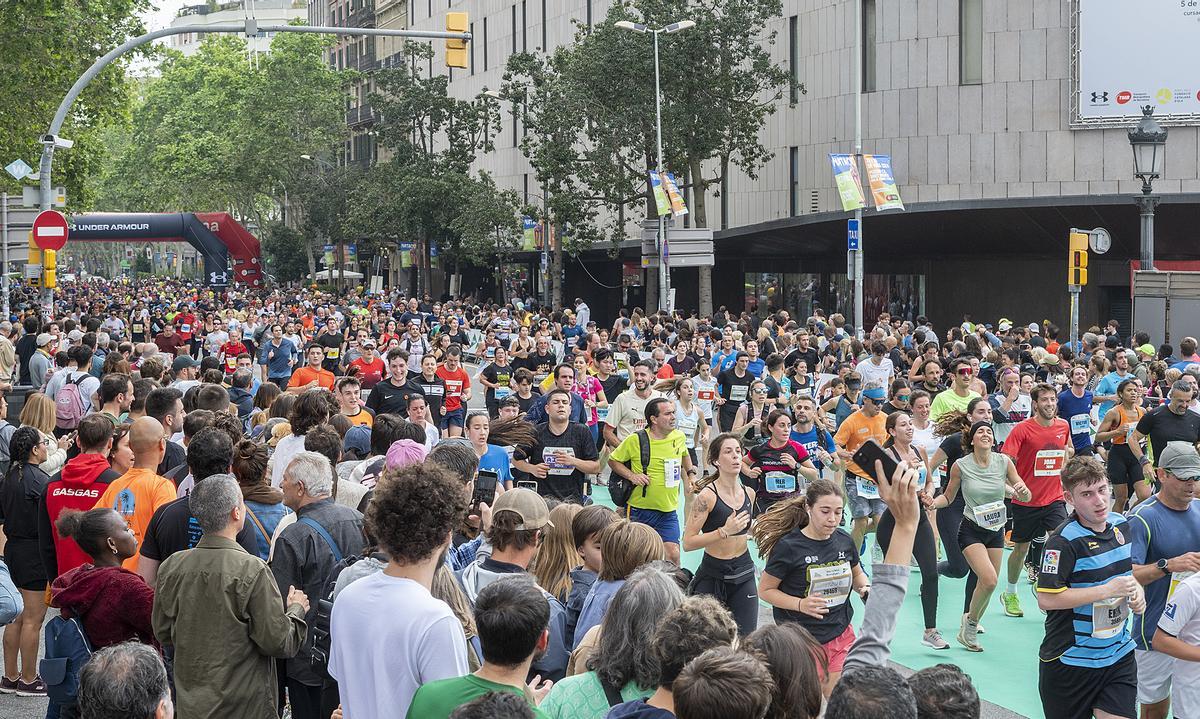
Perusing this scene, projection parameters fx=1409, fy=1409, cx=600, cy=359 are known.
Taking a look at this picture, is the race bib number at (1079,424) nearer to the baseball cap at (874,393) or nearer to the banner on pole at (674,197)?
the baseball cap at (874,393)

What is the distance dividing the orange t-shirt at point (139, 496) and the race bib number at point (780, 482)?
5135mm

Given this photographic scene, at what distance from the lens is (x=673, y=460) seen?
10578mm

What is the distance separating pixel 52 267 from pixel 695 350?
962cm

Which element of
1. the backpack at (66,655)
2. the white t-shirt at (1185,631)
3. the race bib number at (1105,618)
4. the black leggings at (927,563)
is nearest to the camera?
the backpack at (66,655)

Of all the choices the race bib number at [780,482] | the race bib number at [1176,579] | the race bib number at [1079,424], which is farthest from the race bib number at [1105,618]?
the race bib number at [1079,424]

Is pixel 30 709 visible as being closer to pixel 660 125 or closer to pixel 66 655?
pixel 66 655

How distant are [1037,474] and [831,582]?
3.92 m

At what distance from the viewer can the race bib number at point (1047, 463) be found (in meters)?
10.7

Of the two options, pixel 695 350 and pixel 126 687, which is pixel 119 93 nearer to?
pixel 695 350

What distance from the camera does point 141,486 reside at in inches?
305

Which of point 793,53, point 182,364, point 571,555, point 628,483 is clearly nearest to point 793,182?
point 793,53

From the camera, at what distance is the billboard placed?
3234 centimetres

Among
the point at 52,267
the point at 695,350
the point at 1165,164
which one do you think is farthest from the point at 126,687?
the point at 1165,164

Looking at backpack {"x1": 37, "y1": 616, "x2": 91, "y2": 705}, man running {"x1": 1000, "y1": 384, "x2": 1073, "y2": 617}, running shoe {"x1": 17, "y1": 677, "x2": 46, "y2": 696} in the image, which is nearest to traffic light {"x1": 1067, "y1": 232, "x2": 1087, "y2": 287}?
man running {"x1": 1000, "y1": 384, "x2": 1073, "y2": 617}
